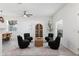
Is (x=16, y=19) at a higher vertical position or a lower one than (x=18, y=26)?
higher

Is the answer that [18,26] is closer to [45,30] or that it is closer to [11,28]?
[11,28]

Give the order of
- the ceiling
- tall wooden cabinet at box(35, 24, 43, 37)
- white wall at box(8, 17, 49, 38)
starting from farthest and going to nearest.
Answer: white wall at box(8, 17, 49, 38), tall wooden cabinet at box(35, 24, 43, 37), the ceiling

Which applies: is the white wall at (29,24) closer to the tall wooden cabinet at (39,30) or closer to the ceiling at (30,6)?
the tall wooden cabinet at (39,30)

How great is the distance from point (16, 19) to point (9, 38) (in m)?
1.84

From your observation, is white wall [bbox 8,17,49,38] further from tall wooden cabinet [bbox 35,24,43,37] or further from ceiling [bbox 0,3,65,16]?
ceiling [bbox 0,3,65,16]

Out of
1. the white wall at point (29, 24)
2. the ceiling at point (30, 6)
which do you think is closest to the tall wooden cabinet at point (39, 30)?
the white wall at point (29, 24)

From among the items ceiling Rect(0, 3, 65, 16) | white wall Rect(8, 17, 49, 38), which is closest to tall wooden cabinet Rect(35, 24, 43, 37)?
white wall Rect(8, 17, 49, 38)

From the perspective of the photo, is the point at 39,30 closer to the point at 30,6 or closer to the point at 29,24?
the point at 29,24

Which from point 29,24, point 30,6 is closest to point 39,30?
point 29,24

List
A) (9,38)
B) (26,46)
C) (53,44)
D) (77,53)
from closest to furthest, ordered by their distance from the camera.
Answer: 1. (77,53)
2. (53,44)
3. (26,46)
4. (9,38)

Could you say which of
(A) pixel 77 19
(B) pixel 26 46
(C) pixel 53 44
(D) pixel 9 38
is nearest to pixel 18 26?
(D) pixel 9 38

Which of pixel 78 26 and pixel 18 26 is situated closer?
pixel 78 26

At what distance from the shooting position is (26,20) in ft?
30.8

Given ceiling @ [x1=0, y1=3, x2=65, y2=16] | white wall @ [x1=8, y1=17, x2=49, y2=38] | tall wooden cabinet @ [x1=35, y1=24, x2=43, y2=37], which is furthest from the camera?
white wall @ [x1=8, y1=17, x2=49, y2=38]
